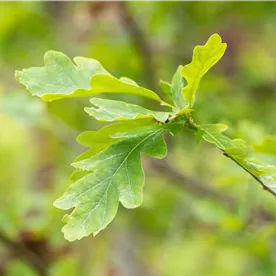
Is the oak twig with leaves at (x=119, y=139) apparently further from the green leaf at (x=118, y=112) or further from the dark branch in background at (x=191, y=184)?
the dark branch in background at (x=191, y=184)

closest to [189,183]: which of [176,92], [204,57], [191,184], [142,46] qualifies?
[191,184]

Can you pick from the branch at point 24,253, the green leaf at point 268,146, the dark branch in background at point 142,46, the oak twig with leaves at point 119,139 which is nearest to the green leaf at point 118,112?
the oak twig with leaves at point 119,139

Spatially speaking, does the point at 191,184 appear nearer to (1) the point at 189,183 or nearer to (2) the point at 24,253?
(1) the point at 189,183

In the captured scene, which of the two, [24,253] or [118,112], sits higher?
[118,112]

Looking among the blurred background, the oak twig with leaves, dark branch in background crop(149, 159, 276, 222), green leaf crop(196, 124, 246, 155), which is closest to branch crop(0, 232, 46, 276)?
the blurred background

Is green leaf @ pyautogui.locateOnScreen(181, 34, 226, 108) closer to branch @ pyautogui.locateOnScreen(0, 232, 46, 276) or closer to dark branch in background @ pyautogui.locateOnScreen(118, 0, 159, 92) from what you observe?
branch @ pyautogui.locateOnScreen(0, 232, 46, 276)

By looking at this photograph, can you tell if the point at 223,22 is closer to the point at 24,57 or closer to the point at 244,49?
the point at 244,49

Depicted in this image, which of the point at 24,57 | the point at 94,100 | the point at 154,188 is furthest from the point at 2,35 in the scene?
the point at 94,100
